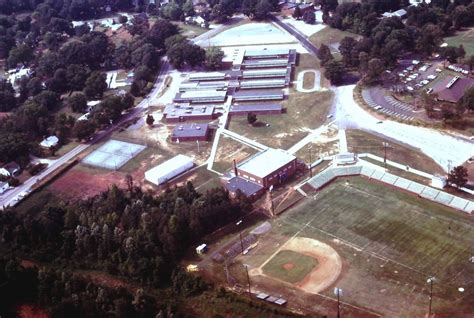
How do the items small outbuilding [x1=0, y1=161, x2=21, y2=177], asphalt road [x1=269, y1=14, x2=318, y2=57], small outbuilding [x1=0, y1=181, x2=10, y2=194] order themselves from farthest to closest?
asphalt road [x1=269, y1=14, x2=318, y2=57]
small outbuilding [x1=0, y1=161, x2=21, y2=177]
small outbuilding [x1=0, y1=181, x2=10, y2=194]

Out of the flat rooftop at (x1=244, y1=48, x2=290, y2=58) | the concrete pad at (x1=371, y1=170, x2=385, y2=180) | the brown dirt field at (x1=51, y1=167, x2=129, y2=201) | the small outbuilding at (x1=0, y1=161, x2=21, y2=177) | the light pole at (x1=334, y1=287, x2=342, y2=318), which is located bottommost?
the small outbuilding at (x1=0, y1=161, x2=21, y2=177)

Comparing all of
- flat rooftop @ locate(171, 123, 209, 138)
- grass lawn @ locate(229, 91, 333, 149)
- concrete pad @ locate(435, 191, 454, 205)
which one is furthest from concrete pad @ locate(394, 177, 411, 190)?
flat rooftop @ locate(171, 123, 209, 138)

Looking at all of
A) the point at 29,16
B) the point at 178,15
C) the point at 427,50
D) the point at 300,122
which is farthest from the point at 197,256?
the point at 29,16

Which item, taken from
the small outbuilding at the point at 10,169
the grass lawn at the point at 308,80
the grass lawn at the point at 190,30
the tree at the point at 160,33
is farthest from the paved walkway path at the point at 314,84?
the small outbuilding at the point at 10,169

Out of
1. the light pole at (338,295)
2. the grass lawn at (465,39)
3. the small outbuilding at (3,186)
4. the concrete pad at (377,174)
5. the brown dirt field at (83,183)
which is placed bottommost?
the small outbuilding at (3,186)

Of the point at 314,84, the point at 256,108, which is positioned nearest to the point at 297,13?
the point at 314,84

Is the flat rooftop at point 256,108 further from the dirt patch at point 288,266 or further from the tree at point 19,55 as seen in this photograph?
the tree at point 19,55

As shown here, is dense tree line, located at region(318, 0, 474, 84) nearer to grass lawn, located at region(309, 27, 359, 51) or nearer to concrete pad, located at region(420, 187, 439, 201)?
grass lawn, located at region(309, 27, 359, 51)
